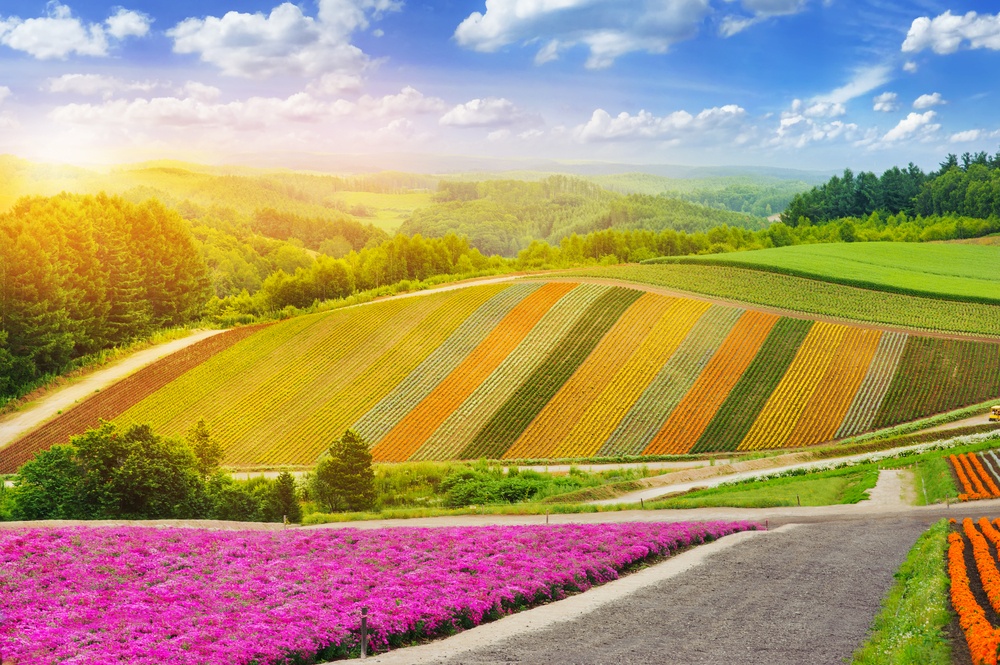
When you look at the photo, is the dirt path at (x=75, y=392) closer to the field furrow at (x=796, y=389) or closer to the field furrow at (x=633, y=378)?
the field furrow at (x=633, y=378)

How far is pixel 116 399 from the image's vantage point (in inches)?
2403

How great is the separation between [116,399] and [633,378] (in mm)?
36768

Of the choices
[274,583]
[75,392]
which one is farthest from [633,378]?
[75,392]

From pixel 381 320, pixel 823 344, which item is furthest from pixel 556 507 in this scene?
pixel 381 320

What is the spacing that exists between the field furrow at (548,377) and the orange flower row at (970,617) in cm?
3126

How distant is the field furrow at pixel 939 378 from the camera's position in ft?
169

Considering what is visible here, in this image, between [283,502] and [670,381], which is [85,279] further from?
[670,381]

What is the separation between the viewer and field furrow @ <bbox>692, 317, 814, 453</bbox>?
49.6 m

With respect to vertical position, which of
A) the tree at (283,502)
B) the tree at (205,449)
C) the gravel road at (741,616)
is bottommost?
the tree at (283,502)

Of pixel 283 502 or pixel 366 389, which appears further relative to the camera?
pixel 366 389

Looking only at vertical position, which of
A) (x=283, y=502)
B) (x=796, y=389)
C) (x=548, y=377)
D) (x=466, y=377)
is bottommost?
(x=796, y=389)

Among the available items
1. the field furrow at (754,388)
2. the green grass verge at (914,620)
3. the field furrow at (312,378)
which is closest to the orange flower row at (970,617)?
the green grass verge at (914,620)

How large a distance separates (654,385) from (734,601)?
38.5 m

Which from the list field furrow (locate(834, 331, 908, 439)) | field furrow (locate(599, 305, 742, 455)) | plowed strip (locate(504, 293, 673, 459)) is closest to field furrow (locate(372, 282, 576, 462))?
plowed strip (locate(504, 293, 673, 459))
